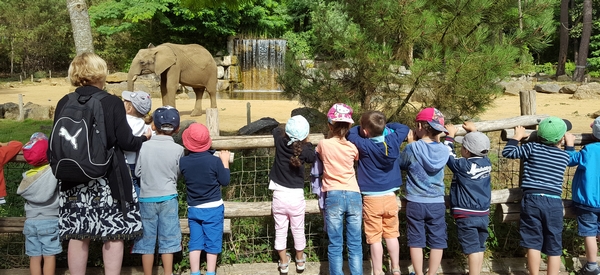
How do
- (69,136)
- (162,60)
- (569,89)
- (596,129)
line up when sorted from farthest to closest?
(569,89)
(162,60)
(596,129)
(69,136)

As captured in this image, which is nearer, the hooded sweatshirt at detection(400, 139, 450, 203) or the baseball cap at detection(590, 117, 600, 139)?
the hooded sweatshirt at detection(400, 139, 450, 203)

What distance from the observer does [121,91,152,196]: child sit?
3.45 metres

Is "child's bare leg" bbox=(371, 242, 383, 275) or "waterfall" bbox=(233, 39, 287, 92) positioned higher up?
"waterfall" bbox=(233, 39, 287, 92)

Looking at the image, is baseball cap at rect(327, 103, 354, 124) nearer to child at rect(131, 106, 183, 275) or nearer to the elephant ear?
child at rect(131, 106, 183, 275)

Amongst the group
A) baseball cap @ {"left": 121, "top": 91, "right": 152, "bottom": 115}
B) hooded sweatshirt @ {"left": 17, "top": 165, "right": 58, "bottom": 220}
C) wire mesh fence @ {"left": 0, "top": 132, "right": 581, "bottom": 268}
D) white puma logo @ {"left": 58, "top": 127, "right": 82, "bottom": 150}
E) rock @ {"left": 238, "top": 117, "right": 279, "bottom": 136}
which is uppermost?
baseball cap @ {"left": 121, "top": 91, "right": 152, "bottom": 115}

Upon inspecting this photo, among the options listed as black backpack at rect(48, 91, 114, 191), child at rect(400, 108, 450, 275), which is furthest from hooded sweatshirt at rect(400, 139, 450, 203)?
black backpack at rect(48, 91, 114, 191)

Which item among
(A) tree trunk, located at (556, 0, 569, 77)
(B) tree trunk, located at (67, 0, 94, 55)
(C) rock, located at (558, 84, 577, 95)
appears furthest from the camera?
(A) tree trunk, located at (556, 0, 569, 77)

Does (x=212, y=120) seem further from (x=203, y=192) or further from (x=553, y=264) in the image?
(x=553, y=264)

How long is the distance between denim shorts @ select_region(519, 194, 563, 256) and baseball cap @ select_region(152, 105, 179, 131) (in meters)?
2.60

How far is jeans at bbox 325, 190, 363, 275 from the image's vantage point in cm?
359

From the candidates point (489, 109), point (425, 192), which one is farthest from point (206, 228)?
point (489, 109)

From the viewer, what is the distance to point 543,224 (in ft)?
12.4

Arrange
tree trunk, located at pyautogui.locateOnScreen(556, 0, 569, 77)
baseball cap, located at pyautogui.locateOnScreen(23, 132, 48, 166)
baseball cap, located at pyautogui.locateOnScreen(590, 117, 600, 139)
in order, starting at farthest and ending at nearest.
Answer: tree trunk, located at pyautogui.locateOnScreen(556, 0, 569, 77)
baseball cap, located at pyautogui.locateOnScreen(590, 117, 600, 139)
baseball cap, located at pyautogui.locateOnScreen(23, 132, 48, 166)

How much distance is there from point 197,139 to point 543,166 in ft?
8.13
